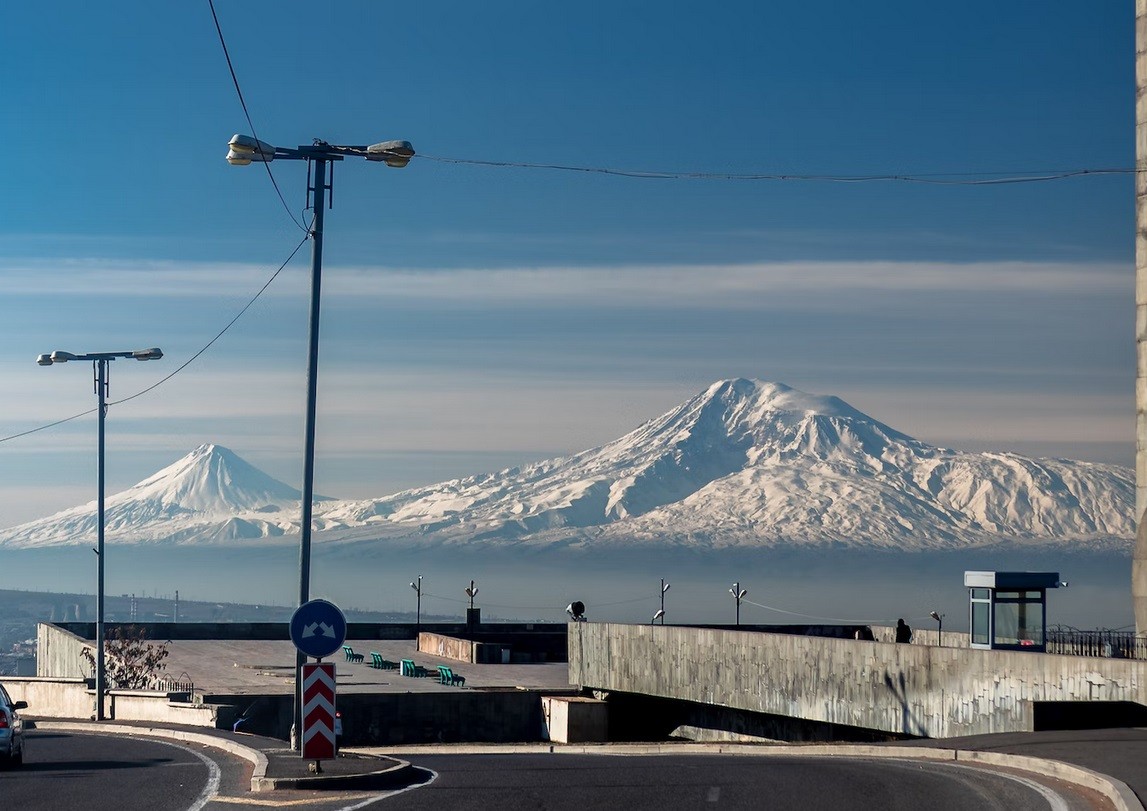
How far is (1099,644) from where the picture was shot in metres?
35.6

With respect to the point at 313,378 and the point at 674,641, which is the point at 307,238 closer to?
the point at 313,378

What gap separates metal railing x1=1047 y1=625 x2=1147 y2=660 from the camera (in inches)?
1394

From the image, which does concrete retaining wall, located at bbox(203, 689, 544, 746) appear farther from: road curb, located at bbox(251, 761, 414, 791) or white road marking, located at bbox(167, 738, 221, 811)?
road curb, located at bbox(251, 761, 414, 791)

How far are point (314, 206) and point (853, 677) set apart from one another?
1943 centimetres

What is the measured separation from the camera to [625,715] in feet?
164

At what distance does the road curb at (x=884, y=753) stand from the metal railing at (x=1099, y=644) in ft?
28.0

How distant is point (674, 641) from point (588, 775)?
2618 cm

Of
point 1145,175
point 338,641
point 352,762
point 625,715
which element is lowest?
point 625,715

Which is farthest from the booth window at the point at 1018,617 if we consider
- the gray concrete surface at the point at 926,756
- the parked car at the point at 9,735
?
the parked car at the point at 9,735

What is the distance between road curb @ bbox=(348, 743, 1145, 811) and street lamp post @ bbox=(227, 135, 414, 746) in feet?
12.3

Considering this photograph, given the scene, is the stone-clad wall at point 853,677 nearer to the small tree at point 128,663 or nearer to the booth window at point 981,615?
the booth window at point 981,615

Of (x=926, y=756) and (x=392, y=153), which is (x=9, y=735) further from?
(x=926, y=756)

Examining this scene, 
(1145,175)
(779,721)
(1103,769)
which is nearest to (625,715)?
(779,721)

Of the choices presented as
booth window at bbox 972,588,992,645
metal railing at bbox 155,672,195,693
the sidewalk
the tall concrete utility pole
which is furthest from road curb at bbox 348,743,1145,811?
metal railing at bbox 155,672,195,693
